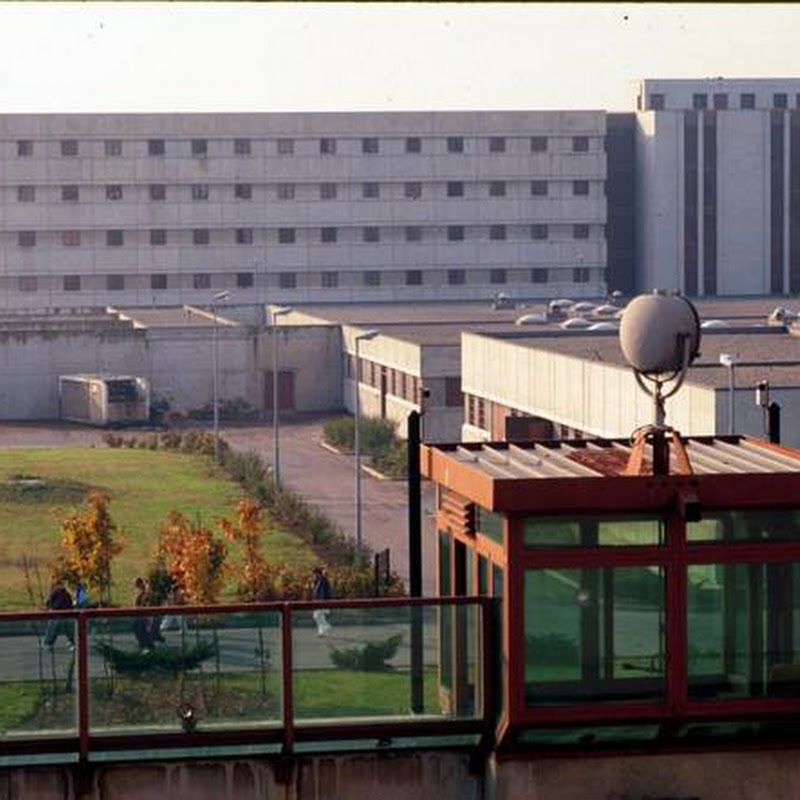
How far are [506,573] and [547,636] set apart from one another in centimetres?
36

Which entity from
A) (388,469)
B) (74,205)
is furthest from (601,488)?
(74,205)

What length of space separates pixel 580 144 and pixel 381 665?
277 feet

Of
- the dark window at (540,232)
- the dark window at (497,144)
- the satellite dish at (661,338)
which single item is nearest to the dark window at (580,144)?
the dark window at (497,144)

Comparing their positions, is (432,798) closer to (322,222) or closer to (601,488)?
(601,488)

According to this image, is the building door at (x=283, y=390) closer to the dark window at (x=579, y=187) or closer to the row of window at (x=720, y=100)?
the dark window at (x=579, y=187)

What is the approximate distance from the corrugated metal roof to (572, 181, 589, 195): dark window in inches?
3238

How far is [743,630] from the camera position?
420 inches

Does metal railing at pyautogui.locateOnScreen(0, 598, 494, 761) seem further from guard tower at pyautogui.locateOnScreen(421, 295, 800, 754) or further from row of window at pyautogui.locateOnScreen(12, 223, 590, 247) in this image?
row of window at pyautogui.locateOnScreen(12, 223, 590, 247)

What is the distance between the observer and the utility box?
66.9 m

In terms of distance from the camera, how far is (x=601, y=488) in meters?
10.4

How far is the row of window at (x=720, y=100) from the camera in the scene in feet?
372

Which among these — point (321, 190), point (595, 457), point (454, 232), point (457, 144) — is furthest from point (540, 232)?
point (595, 457)

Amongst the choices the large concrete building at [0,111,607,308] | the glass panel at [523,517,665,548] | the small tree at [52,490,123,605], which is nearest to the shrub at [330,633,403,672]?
the glass panel at [523,517,665,548]

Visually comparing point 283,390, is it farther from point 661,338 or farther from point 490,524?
point 490,524
